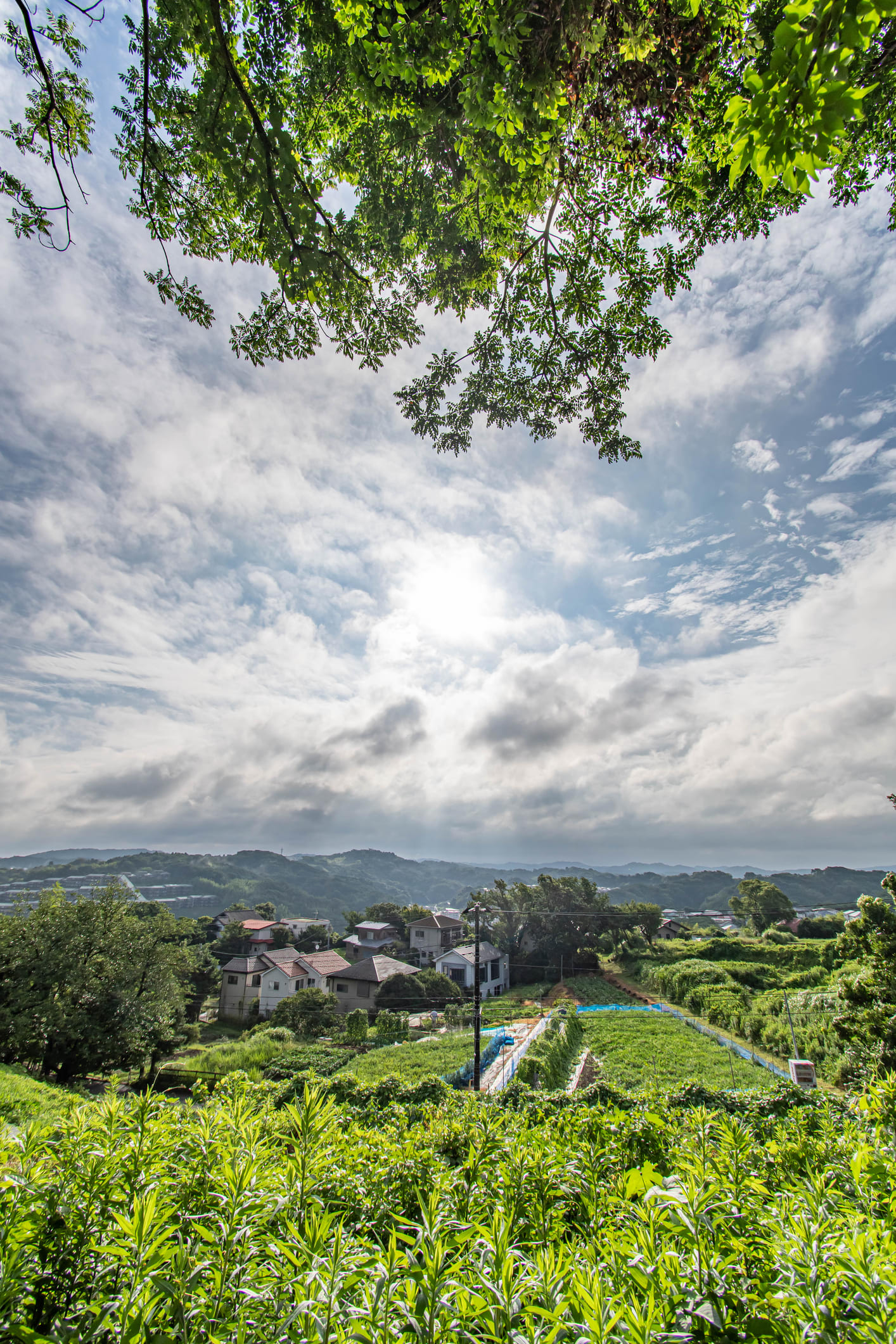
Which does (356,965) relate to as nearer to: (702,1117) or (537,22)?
(702,1117)

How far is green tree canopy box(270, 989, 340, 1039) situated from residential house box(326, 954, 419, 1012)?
4.55 meters

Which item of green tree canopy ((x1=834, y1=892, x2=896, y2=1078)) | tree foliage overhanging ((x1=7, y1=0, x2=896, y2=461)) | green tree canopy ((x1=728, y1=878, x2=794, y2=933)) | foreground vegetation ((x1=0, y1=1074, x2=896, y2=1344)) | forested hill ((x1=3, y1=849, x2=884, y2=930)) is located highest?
→ tree foliage overhanging ((x1=7, y1=0, x2=896, y2=461))

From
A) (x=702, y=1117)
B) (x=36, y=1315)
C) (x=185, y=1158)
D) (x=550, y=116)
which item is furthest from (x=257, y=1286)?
(x=550, y=116)

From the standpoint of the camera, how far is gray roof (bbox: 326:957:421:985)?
121 ft

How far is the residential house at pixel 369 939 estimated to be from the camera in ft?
165

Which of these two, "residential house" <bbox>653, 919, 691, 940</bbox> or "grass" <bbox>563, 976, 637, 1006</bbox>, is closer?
"grass" <bbox>563, 976, 637, 1006</bbox>

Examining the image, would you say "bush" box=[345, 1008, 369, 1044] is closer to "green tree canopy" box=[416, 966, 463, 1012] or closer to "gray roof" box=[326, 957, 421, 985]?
"gray roof" box=[326, 957, 421, 985]

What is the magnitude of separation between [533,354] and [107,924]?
26710 millimetres

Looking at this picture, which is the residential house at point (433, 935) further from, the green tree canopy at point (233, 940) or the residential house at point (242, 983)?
the green tree canopy at point (233, 940)

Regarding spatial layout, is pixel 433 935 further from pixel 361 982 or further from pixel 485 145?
pixel 485 145

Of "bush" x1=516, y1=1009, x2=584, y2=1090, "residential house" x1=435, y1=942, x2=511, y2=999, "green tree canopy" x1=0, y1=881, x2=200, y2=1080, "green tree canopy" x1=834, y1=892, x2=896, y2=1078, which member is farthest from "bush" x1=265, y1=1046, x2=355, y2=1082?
"residential house" x1=435, y1=942, x2=511, y2=999

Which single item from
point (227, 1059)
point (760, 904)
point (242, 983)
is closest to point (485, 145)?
point (227, 1059)

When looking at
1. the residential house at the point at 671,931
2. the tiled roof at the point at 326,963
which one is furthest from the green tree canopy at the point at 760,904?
the tiled roof at the point at 326,963

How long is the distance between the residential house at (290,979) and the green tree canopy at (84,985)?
15541 mm
